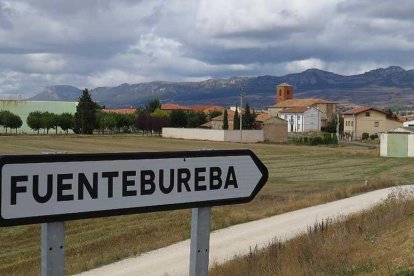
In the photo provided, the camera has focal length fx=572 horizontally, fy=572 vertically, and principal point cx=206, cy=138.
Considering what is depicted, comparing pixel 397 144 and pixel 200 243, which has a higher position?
pixel 200 243

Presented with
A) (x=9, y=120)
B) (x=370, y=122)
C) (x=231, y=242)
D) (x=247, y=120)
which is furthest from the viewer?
(x=370, y=122)

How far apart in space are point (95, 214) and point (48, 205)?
1.03ft

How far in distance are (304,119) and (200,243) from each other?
15701cm

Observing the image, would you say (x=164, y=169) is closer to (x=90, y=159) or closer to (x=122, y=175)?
(x=122, y=175)

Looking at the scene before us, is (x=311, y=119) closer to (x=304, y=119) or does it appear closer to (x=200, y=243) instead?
(x=304, y=119)

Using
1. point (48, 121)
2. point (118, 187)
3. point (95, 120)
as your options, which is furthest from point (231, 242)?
point (48, 121)

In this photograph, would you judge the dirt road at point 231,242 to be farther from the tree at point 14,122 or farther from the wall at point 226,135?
the tree at point 14,122

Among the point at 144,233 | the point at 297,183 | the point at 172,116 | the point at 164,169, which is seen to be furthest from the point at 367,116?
the point at 164,169

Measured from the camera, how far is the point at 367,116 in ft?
414

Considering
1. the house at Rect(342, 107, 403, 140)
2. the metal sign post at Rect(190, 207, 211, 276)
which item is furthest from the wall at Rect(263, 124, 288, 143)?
the metal sign post at Rect(190, 207, 211, 276)

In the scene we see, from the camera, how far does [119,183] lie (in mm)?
3463

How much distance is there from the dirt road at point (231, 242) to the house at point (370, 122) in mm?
106109

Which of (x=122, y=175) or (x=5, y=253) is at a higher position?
(x=122, y=175)

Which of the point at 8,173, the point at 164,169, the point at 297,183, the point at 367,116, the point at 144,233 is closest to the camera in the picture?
the point at 8,173
